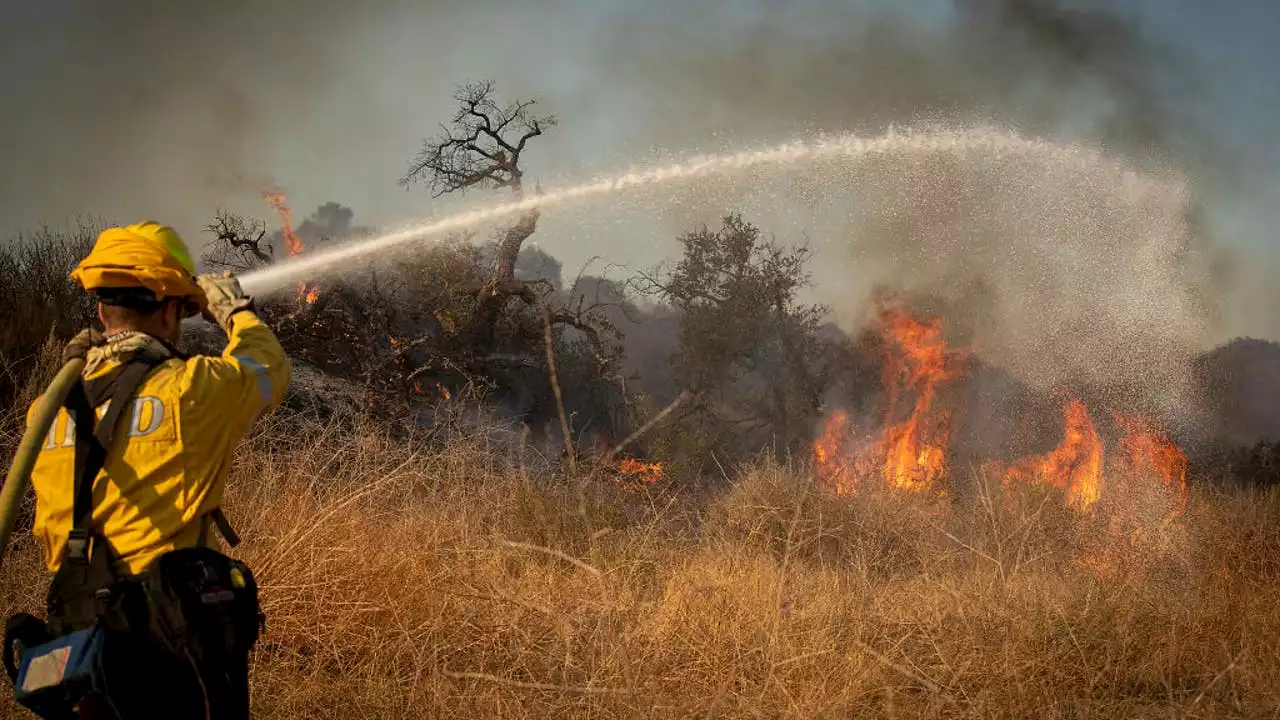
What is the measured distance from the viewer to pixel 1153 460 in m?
12.3

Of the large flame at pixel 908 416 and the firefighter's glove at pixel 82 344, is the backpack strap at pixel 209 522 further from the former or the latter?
the large flame at pixel 908 416

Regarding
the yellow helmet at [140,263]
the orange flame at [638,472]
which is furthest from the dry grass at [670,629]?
the orange flame at [638,472]

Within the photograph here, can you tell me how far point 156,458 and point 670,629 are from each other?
3125mm

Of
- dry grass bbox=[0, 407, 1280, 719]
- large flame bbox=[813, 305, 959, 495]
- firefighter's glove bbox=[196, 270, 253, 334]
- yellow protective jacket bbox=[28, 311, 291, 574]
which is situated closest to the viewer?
yellow protective jacket bbox=[28, 311, 291, 574]

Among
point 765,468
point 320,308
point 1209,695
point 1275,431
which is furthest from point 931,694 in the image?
point 1275,431

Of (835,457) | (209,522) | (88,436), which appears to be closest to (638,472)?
(835,457)

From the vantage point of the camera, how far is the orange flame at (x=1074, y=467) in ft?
38.0

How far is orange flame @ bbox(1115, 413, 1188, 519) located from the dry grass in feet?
17.1

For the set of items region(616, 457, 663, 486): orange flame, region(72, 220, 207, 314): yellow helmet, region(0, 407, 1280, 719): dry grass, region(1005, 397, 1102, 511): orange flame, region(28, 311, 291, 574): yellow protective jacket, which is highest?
region(72, 220, 207, 314): yellow helmet

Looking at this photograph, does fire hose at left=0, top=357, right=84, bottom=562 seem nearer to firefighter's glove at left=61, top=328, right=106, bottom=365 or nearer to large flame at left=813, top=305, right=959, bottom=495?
firefighter's glove at left=61, top=328, right=106, bottom=365

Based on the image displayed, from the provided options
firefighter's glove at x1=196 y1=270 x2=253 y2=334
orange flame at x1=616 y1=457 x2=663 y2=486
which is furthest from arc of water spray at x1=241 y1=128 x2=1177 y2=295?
firefighter's glove at x1=196 y1=270 x2=253 y2=334

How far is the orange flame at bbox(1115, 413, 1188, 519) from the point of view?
11352 mm

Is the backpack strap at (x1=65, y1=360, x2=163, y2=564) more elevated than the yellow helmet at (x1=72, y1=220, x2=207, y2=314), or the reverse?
the yellow helmet at (x1=72, y1=220, x2=207, y2=314)

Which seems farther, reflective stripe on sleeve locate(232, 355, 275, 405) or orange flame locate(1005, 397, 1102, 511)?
orange flame locate(1005, 397, 1102, 511)
